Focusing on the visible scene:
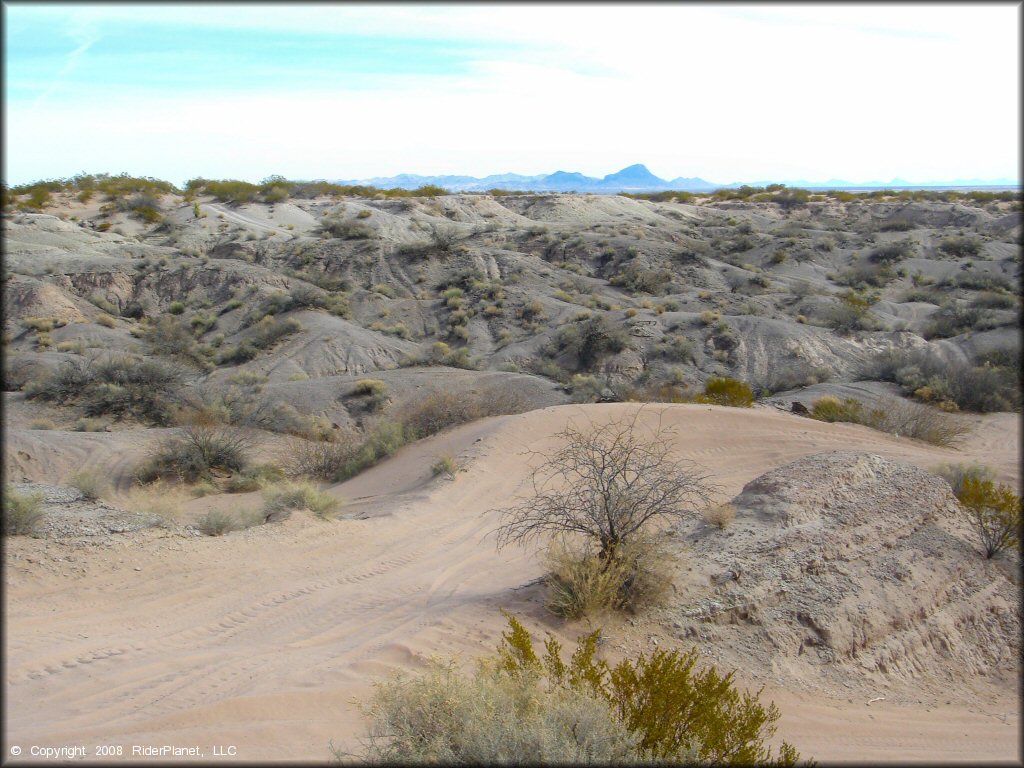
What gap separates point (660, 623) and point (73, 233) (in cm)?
4599

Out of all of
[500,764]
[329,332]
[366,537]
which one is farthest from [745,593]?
[329,332]

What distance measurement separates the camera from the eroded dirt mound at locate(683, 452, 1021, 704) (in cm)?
768

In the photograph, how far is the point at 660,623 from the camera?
7543 mm

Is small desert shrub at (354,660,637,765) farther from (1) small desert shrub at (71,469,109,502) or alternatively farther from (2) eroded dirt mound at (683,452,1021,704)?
(1) small desert shrub at (71,469,109,502)

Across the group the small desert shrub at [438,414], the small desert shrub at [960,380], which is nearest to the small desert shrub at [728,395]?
the small desert shrub at [960,380]

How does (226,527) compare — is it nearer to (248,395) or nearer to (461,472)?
(461,472)

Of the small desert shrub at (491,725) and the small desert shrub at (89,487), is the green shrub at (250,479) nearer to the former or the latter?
the small desert shrub at (89,487)

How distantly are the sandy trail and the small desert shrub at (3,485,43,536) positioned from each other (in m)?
0.41

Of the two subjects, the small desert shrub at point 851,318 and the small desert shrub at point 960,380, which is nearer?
the small desert shrub at point 960,380

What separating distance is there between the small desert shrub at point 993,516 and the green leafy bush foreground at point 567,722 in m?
6.74

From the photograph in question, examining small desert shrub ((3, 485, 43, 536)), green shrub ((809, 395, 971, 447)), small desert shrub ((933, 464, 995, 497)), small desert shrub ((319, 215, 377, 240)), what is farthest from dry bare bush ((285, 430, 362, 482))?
small desert shrub ((319, 215, 377, 240))

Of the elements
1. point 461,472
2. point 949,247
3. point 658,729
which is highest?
point 949,247

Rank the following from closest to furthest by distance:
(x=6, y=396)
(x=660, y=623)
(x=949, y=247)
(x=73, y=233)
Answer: (x=660, y=623), (x=6, y=396), (x=73, y=233), (x=949, y=247)

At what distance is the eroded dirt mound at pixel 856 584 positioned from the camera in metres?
7.68
